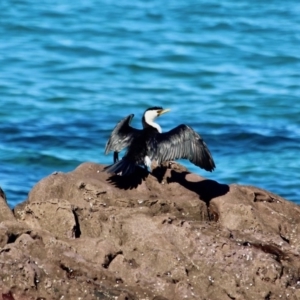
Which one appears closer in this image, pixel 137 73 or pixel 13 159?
pixel 13 159

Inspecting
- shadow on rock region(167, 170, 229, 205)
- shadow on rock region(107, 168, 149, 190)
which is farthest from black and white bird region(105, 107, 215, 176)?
shadow on rock region(167, 170, 229, 205)

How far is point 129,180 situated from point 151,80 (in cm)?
1247

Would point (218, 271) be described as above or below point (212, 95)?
above

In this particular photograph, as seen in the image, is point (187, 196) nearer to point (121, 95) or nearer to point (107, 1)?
point (121, 95)

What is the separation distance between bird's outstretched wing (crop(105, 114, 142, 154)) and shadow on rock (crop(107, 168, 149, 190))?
2.51 feet

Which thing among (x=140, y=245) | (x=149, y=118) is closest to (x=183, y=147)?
(x=149, y=118)

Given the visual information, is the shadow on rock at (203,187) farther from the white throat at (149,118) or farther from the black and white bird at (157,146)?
the white throat at (149,118)

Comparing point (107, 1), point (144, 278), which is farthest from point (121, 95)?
point (144, 278)

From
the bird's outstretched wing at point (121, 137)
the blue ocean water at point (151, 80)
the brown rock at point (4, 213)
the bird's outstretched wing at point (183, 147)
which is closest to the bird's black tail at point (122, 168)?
the bird's outstretched wing at point (183, 147)

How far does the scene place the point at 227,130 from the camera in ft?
52.9

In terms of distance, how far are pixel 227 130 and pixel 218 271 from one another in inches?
349

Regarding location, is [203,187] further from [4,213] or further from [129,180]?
[4,213]

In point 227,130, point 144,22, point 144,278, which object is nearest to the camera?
point 144,278

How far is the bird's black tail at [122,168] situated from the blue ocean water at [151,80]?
324 centimetres
